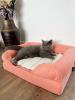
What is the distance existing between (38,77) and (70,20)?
42.0 inches

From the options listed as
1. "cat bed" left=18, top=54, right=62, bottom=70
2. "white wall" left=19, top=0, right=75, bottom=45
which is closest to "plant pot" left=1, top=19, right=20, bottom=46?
"white wall" left=19, top=0, right=75, bottom=45

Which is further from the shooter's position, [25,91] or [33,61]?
[33,61]

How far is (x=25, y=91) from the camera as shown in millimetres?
1361

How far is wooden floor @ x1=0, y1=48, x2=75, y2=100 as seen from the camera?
4.15ft

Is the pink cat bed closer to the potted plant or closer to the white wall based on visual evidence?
the white wall

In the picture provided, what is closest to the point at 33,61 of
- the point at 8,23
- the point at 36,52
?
the point at 36,52

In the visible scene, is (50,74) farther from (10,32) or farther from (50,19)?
(10,32)

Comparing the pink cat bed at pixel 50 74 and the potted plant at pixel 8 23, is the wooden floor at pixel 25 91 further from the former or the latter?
the potted plant at pixel 8 23

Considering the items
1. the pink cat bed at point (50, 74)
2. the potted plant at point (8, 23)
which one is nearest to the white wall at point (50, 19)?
the potted plant at point (8, 23)

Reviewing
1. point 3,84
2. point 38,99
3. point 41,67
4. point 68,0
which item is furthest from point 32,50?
point 68,0

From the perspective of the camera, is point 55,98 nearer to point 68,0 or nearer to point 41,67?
point 41,67

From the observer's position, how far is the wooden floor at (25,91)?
126cm

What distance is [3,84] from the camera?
151cm

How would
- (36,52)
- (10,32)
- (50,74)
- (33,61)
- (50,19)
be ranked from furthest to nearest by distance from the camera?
(10,32)
(50,19)
(36,52)
(33,61)
(50,74)
